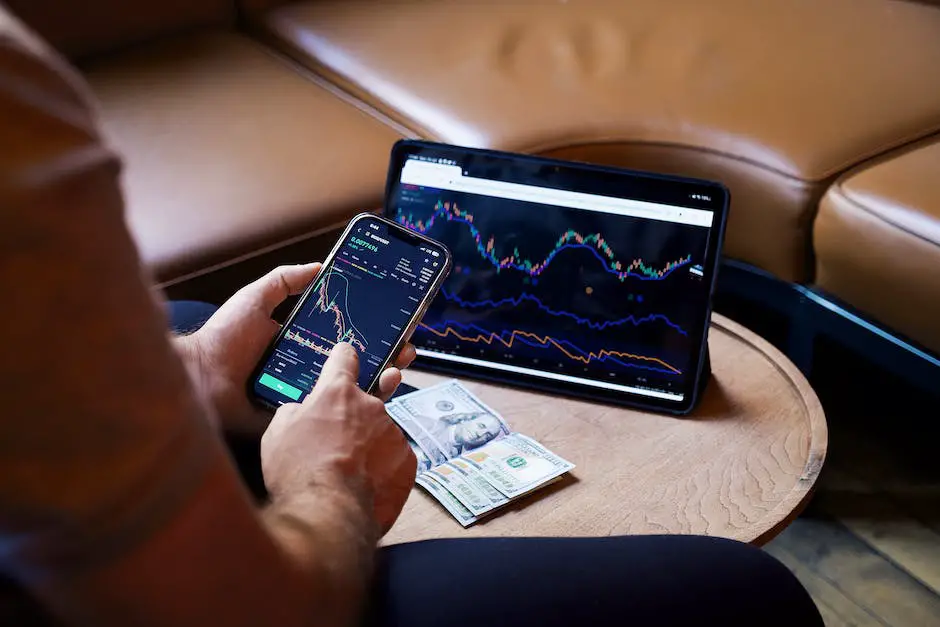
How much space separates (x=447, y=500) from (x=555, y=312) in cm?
30

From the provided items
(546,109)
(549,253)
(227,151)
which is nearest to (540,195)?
(549,253)

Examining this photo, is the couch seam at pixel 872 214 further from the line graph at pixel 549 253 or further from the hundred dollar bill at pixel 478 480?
the hundred dollar bill at pixel 478 480

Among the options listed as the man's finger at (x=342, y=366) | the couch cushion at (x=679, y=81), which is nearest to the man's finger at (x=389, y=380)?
the man's finger at (x=342, y=366)

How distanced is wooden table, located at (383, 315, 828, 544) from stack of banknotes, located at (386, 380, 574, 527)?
2 cm

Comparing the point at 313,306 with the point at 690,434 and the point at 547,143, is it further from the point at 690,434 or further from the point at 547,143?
the point at 547,143

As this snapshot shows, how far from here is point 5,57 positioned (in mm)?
409

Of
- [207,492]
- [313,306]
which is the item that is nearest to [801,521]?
[313,306]

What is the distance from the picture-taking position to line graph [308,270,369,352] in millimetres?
1042

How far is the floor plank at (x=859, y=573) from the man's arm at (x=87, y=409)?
1.19 meters

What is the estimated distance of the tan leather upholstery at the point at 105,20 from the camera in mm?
1771

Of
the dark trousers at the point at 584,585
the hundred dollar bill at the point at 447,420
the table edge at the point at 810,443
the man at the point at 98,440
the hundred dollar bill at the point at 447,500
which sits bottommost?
the hundred dollar bill at the point at 447,500

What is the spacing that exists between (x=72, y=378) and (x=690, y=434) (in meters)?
0.79

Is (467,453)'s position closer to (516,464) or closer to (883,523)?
(516,464)

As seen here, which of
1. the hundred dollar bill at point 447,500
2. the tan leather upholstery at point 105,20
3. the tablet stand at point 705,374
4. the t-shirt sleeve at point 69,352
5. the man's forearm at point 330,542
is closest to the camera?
the t-shirt sleeve at point 69,352
